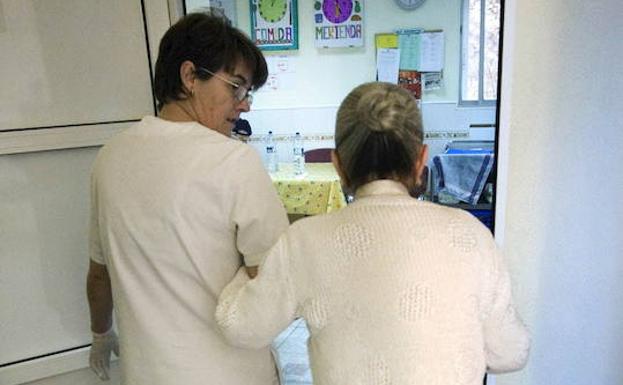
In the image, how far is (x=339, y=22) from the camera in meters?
4.25

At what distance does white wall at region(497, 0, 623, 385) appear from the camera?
113 centimetres

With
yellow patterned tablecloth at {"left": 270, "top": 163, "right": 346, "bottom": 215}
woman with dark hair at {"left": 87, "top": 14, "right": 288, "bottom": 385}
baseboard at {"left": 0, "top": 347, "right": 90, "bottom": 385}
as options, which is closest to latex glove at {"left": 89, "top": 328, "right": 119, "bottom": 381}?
baseboard at {"left": 0, "top": 347, "right": 90, "bottom": 385}

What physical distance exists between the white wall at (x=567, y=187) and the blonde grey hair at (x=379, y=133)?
569 mm

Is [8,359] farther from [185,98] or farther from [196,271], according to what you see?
[185,98]

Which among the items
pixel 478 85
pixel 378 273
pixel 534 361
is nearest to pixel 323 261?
pixel 378 273

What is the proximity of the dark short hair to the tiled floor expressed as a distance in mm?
1465

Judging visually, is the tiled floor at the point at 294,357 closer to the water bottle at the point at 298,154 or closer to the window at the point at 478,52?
the water bottle at the point at 298,154

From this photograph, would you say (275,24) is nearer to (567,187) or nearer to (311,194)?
(311,194)

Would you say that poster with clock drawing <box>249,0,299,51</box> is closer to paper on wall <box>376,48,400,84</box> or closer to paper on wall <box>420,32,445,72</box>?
paper on wall <box>376,48,400,84</box>

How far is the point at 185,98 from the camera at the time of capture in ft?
2.98

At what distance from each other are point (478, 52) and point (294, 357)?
302cm

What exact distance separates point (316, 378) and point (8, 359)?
952 mm

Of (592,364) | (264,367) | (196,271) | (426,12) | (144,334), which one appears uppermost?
(426,12)

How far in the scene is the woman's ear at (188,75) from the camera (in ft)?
2.88
